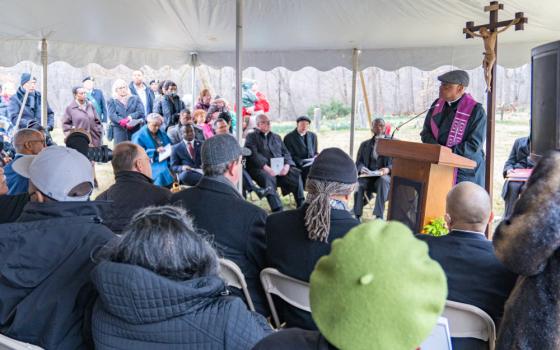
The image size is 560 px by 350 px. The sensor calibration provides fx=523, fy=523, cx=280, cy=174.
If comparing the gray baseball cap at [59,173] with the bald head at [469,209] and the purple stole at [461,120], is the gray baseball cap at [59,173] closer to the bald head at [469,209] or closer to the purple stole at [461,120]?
the bald head at [469,209]

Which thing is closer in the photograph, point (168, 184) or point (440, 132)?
point (440, 132)

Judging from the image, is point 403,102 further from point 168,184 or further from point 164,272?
point 164,272

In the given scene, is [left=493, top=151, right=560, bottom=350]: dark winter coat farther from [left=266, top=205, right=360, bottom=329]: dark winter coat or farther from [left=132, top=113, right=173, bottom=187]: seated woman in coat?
[left=132, top=113, right=173, bottom=187]: seated woman in coat

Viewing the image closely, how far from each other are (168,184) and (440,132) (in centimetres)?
391

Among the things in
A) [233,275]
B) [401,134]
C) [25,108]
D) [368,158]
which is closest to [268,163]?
[368,158]

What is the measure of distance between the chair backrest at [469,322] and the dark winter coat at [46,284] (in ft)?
3.76

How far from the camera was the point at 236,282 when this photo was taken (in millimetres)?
2160

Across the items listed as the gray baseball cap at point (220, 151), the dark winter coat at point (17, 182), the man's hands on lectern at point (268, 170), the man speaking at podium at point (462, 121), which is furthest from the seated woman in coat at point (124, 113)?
the gray baseball cap at point (220, 151)

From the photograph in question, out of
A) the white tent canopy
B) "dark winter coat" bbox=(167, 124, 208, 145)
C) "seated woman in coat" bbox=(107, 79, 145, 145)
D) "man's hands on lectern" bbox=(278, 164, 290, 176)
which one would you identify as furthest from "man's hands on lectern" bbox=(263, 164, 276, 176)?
"seated woman in coat" bbox=(107, 79, 145, 145)

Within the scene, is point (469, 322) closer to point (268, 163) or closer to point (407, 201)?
point (407, 201)

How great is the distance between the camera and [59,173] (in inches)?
74.7

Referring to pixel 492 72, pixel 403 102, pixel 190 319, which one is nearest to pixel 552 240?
pixel 190 319

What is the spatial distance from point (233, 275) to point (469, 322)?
3.03 ft

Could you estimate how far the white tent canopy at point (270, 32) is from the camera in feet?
18.3
